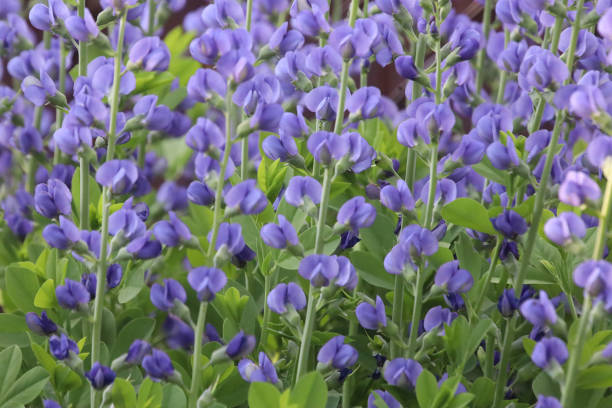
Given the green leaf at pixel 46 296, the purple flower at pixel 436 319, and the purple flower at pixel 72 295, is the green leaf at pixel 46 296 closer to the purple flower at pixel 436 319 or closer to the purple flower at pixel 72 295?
the purple flower at pixel 72 295

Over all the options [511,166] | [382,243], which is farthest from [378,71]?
[511,166]

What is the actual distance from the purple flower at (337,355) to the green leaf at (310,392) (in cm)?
5

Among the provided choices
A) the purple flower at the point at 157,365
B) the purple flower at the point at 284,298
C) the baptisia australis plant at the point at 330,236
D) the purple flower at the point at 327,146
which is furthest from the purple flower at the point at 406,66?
the purple flower at the point at 157,365

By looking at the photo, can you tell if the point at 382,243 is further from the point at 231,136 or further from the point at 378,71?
the point at 378,71

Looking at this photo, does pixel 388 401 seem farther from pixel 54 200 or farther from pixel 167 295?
pixel 54 200

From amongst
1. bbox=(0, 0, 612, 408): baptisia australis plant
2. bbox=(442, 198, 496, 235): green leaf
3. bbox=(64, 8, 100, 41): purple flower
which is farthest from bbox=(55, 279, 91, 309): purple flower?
bbox=(442, 198, 496, 235): green leaf

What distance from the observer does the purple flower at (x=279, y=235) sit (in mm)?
622

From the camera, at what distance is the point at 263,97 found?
66 centimetres

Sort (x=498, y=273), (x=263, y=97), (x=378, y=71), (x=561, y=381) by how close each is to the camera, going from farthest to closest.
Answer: (x=378, y=71)
(x=498, y=273)
(x=263, y=97)
(x=561, y=381)

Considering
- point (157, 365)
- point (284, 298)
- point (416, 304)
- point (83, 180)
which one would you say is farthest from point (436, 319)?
point (83, 180)

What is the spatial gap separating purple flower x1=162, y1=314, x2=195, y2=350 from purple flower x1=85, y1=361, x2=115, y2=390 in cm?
13

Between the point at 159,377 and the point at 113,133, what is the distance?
0.21 meters

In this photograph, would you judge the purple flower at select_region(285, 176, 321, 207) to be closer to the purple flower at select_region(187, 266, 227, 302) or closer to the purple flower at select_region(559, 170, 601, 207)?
the purple flower at select_region(187, 266, 227, 302)

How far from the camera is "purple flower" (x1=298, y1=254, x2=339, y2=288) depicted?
61cm
